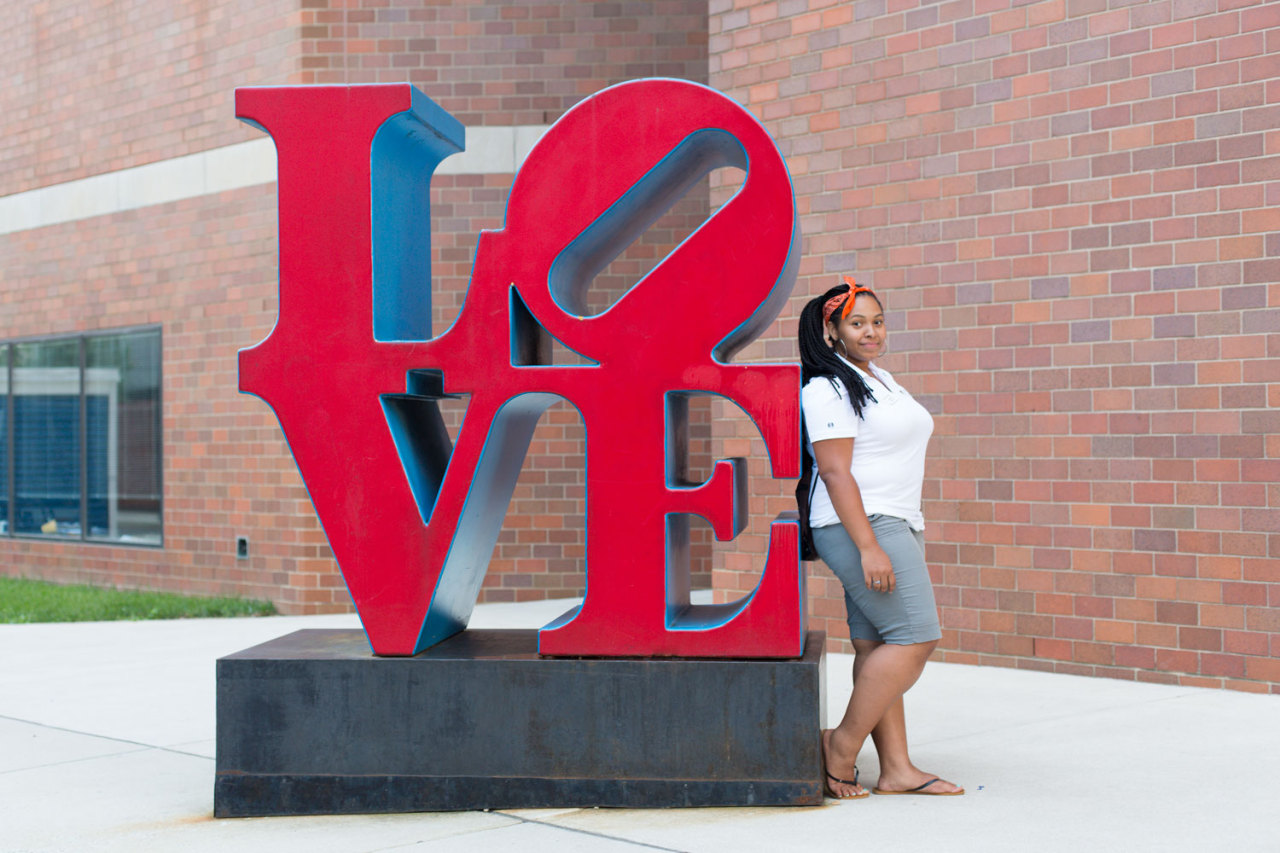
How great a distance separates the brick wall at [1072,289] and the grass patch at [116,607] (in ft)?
16.3

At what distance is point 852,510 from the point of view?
488cm

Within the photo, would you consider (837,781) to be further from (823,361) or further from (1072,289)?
(1072,289)

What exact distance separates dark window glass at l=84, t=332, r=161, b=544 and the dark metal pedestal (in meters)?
8.40

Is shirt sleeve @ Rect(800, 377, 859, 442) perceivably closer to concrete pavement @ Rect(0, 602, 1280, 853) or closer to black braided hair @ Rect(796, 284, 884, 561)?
black braided hair @ Rect(796, 284, 884, 561)

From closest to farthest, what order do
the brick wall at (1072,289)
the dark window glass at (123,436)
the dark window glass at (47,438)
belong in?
1. the brick wall at (1072,289)
2. the dark window glass at (123,436)
3. the dark window glass at (47,438)

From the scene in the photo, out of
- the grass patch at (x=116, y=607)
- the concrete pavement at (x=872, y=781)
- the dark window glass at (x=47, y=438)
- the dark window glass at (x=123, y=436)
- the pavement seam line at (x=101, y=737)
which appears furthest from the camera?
the dark window glass at (x=47, y=438)

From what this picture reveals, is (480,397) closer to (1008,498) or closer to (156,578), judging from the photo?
(1008,498)

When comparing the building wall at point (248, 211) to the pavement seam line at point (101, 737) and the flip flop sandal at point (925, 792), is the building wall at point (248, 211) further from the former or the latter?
the flip flop sandal at point (925, 792)

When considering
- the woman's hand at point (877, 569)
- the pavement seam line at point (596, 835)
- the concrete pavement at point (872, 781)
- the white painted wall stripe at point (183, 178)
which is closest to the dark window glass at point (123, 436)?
the white painted wall stripe at point (183, 178)

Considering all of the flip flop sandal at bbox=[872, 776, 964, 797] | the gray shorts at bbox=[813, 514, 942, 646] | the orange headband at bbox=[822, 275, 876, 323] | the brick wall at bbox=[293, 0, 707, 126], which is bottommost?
the flip flop sandal at bbox=[872, 776, 964, 797]

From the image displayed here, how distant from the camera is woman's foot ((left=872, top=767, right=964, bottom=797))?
16.6 ft

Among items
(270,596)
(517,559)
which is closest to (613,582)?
(517,559)

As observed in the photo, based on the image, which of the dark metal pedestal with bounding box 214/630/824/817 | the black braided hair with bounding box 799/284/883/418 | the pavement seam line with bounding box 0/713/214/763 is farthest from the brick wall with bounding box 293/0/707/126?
the dark metal pedestal with bounding box 214/630/824/817

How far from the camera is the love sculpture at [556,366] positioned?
16.6 feet
